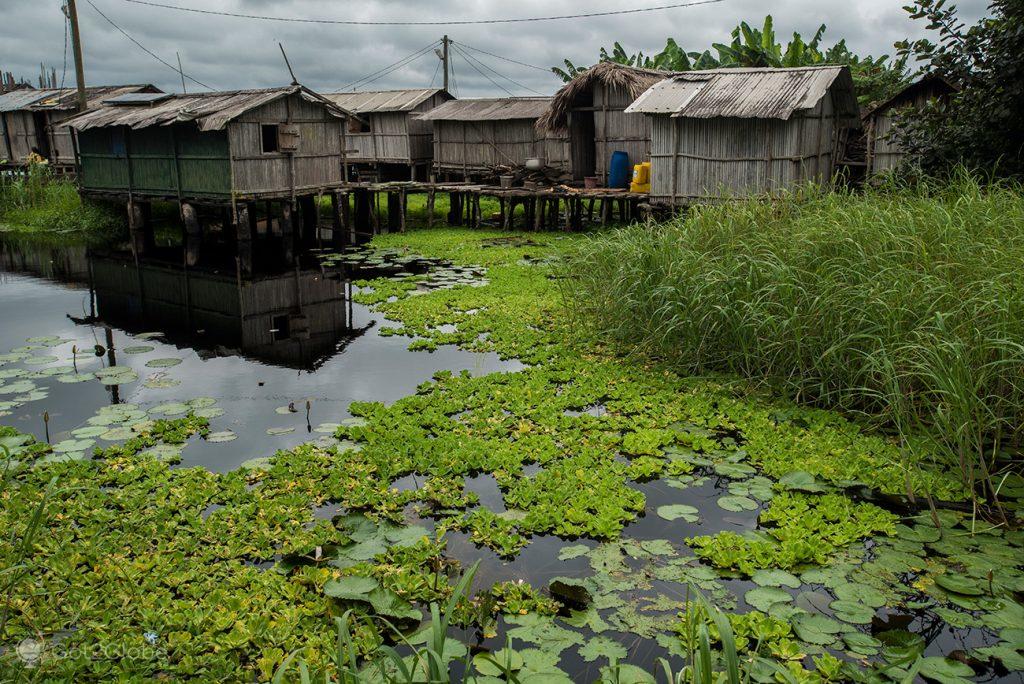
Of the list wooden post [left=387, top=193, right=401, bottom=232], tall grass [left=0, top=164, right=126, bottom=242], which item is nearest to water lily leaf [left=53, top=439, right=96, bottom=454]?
wooden post [left=387, top=193, right=401, bottom=232]

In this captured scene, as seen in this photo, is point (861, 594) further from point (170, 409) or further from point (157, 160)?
point (157, 160)

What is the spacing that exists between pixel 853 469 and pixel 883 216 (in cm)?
336

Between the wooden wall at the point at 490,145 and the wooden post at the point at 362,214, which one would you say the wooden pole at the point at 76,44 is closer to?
the wooden post at the point at 362,214

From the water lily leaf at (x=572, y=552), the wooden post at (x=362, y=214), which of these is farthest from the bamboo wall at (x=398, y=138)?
the water lily leaf at (x=572, y=552)

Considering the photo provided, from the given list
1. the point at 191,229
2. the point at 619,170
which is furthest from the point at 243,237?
the point at 619,170

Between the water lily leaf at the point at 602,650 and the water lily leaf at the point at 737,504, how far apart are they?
184 cm

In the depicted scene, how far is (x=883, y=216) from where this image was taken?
320 inches

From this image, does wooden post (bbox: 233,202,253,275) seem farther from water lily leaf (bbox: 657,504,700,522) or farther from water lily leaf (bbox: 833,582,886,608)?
water lily leaf (bbox: 833,582,886,608)

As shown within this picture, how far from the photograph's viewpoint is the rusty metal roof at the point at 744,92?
49.0 feet

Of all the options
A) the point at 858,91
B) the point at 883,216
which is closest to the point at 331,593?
the point at 883,216

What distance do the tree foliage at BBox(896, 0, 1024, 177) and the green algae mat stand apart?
574 centimetres

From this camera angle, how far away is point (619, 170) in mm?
19938

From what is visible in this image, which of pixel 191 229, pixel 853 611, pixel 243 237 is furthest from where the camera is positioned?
pixel 191 229

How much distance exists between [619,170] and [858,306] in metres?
13.5
